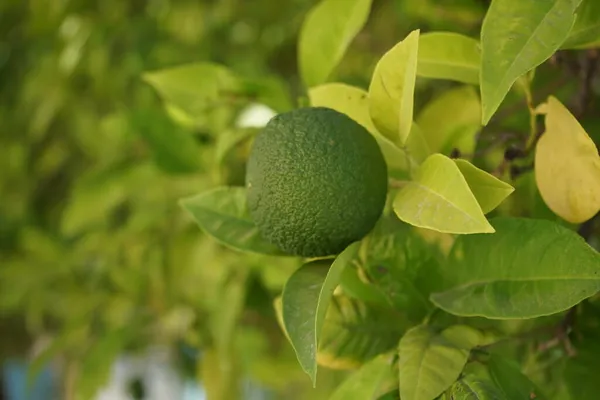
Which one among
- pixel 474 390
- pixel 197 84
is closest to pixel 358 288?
pixel 474 390

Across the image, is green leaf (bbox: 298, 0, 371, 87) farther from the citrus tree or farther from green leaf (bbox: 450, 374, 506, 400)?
green leaf (bbox: 450, 374, 506, 400)

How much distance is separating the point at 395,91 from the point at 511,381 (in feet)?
0.57

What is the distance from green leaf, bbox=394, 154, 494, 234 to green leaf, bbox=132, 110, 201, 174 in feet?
1.23

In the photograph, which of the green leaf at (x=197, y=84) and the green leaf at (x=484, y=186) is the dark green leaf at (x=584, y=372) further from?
the green leaf at (x=197, y=84)

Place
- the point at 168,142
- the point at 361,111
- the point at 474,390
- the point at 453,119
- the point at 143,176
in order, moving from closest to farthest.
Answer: the point at 474,390
the point at 361,111
the point at 453,119
the point at 168,142
the point at 143,176

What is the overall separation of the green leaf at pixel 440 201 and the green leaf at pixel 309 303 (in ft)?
0.14

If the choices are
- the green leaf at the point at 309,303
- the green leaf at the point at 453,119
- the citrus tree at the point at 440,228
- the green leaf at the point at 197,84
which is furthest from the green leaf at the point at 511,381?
the green leaf at the point at 197,84

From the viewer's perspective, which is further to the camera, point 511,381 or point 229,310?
point 229,310

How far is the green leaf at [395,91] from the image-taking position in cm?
41

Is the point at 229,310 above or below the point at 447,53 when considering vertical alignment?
below

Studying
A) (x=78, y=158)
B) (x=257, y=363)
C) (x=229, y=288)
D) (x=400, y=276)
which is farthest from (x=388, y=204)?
(x=78, y=158)

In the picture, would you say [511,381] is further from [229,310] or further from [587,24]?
[229,310]

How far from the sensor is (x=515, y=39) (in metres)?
0.37

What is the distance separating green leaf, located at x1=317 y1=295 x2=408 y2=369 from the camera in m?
0.48
